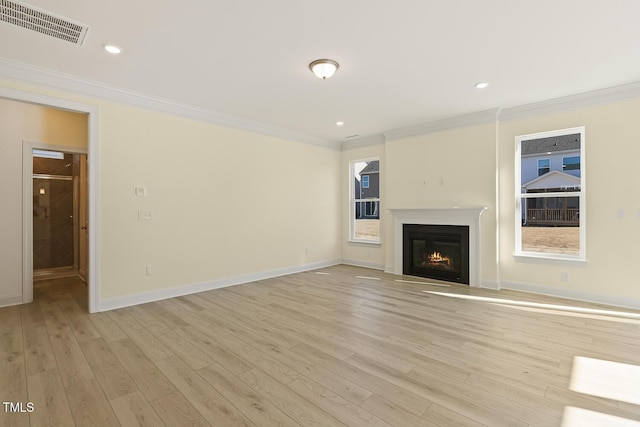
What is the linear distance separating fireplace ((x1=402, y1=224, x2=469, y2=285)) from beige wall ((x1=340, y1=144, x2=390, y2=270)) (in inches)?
23.1

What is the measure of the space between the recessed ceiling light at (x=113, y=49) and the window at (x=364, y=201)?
478 centimetres

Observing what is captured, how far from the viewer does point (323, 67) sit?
316 cm

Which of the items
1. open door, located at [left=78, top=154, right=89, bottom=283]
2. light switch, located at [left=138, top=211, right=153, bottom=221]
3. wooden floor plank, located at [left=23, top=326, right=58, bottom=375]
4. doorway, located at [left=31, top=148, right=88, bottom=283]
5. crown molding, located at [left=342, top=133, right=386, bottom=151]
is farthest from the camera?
crown molding, located at [left=342, top=133, right=386, bottom=151]

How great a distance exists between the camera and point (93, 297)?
370 cm

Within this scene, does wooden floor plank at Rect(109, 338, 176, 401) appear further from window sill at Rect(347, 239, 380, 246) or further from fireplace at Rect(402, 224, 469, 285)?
window sill at Rect(347, 239, 380, 246)

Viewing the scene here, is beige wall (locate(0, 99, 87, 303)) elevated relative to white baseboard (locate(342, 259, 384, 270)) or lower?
elevated

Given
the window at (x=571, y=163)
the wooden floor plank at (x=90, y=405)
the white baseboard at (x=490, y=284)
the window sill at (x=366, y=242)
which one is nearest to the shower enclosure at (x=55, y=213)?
the wooden floor plank at (x=90, y=405)

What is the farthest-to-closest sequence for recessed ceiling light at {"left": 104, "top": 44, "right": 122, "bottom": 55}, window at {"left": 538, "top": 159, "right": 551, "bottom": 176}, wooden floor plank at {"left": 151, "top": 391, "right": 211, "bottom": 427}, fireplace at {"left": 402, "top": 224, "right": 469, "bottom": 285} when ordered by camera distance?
fireplace at {"left": 402, "top": 224, "right": 469, "bottom": 285} < window at {"left": 538, "top": 159, "right": 551, "bottom": 176} < recessed ceiling light at {"left": 104, "top": 44, "right": 122, "bottom": 55} < wooden floor plank at {"left": 151, "top": 391, "right": 211, "bottom": 427}

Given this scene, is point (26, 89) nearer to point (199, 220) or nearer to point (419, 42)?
point (199, 220)

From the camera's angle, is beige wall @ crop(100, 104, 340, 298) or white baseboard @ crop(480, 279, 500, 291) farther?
white baseboard @ crop(480, 279, 500, 291)

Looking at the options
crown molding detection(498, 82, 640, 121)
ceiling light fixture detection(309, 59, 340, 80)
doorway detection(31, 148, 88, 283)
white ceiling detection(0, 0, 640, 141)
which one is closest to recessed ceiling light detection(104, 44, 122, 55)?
white ceiling detection(0, 0, 640, 141)

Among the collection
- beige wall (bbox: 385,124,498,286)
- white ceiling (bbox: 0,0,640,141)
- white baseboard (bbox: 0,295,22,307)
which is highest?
white ceiling (bbox: 0,0,640,141)

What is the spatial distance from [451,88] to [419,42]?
134 cm

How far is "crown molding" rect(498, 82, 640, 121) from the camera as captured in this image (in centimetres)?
383
